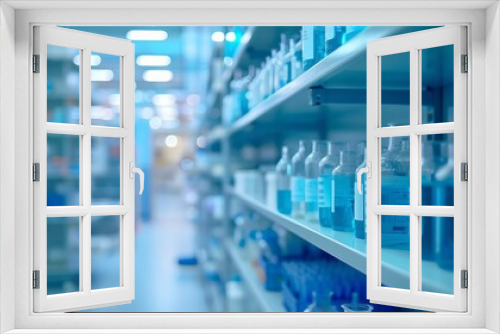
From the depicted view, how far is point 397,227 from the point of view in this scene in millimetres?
1842

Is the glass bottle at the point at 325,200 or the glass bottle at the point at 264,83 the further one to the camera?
the glass bottle at the point at 264,83

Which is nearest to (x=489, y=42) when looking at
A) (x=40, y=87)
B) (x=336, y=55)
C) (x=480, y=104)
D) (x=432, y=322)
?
(x=480, y=104)

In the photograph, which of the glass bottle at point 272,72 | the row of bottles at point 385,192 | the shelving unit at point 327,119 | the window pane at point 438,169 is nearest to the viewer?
the shelving unit at point 327,119

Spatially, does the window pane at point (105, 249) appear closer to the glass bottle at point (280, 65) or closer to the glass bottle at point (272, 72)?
the glass bottle at point (272, 72)

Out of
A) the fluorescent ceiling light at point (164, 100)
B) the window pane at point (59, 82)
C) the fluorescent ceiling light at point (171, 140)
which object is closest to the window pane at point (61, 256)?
the window pane at point (59, 82)

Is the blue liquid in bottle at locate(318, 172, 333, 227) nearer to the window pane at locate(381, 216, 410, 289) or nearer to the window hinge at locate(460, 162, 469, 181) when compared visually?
the window pane at locate(381, 216, 410, 289)

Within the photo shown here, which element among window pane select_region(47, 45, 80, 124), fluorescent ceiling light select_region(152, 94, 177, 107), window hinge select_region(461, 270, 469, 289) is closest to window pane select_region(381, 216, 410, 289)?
window hinge select_region(461, 270, 469, 289)

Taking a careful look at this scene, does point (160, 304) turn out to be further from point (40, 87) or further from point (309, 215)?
point (40, 87)

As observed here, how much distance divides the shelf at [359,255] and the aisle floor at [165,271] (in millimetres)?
1992

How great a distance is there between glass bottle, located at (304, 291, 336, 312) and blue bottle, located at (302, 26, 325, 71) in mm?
1198

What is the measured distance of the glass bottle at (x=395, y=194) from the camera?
5.85ft

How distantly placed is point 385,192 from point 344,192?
40 cm

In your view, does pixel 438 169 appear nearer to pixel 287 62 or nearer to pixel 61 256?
pixel 287 62

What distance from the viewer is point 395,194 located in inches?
70.2
